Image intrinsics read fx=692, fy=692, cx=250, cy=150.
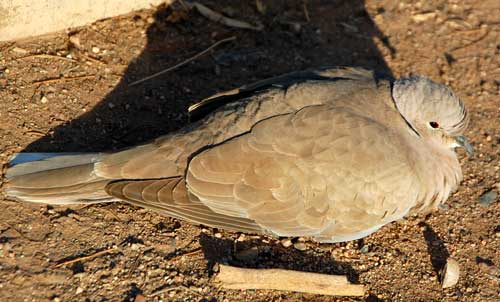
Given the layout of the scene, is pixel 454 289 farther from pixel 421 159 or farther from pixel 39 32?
pixel 39 32

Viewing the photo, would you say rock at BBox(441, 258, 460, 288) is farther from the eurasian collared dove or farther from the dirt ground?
the eurasian collared dove

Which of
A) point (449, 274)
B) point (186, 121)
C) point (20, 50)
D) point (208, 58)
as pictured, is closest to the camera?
point (449, 274)

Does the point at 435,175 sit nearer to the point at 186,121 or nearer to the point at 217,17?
the point at 186,121

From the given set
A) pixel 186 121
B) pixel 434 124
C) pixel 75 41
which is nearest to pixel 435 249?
pixel 434 124

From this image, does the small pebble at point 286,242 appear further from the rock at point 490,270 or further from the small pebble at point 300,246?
the rock at point 490,270

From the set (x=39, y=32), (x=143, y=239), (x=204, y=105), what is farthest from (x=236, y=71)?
(x=143, y=239)

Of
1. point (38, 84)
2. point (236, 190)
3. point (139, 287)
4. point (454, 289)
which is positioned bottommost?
point (454, 289)
